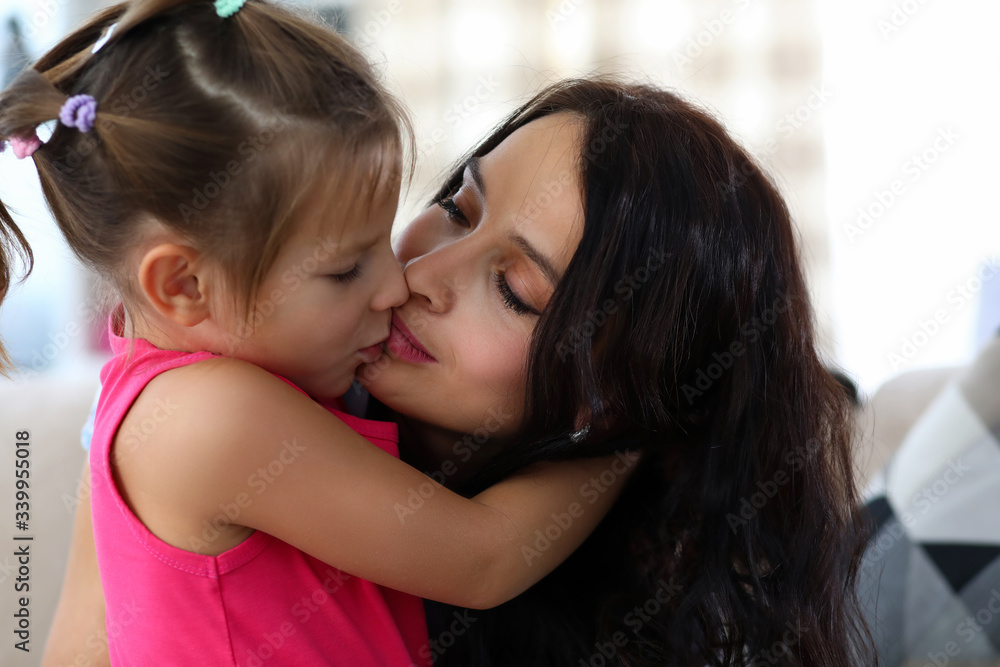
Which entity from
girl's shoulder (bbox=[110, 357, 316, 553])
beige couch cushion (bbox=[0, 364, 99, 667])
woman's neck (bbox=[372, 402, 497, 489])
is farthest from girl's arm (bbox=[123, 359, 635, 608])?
beige couch cushion (bbox=[0, 364, 99, 667])

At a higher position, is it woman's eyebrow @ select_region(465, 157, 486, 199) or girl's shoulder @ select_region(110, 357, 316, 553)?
woman's eyebrow @ select_region(465, 157, 486, 199)

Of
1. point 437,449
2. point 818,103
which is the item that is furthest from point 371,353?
point 818,103

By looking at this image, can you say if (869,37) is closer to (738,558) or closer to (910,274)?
(910,274)

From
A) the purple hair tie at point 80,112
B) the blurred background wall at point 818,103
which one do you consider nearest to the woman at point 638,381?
the purple hair tie at point 80,112

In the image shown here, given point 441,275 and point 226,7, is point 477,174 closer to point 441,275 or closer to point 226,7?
point 441,275

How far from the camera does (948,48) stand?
3314 millimetres

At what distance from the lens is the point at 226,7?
32.0 inches

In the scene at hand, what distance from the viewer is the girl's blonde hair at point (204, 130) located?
78 centimetres

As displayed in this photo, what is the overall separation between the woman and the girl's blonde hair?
0.70ft

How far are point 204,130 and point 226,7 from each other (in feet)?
0.44

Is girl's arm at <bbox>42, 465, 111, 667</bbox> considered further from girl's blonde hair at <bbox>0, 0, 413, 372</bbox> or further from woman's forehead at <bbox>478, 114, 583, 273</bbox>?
woman's forehead at <bbox>478, 114, 583, 273</bbox>

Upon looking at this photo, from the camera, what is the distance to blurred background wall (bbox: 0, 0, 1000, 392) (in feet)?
10.6

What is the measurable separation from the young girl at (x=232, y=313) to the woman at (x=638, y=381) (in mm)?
160

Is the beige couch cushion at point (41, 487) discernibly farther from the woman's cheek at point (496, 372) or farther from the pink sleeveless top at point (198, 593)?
the woman's cheek at point (496, 372)
